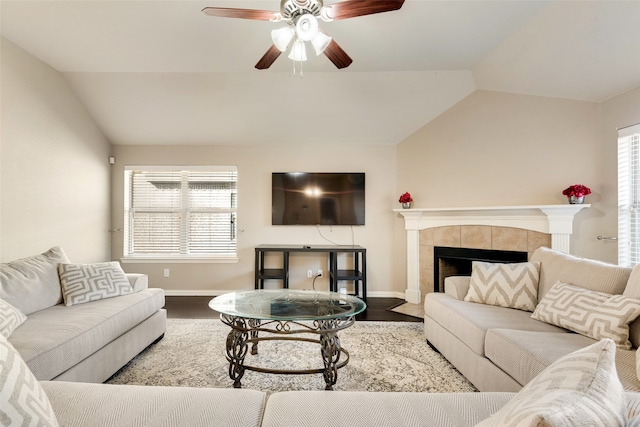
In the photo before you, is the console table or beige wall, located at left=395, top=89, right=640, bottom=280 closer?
beige wall, located at left=395, top=89, right=640, bottom=280

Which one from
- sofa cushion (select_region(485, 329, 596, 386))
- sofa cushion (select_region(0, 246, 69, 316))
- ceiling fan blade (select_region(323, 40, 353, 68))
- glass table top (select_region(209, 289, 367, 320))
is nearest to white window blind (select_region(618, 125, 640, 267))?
sofa cushion (select_region(485, 329, 596, 386))

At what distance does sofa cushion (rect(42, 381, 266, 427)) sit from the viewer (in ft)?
3.30

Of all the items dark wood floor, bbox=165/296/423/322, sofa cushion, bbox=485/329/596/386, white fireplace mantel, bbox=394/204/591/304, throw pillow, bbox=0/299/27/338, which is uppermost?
white fireplace mantel, bbox=394/204/591/304

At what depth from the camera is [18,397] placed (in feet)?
2.46

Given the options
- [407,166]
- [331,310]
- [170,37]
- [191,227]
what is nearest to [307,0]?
[170,37]

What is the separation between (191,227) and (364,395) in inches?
159

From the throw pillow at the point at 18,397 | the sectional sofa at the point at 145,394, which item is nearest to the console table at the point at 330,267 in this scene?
the sectional sofa at the point at 145,394

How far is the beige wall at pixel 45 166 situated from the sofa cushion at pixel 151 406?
2.58 m

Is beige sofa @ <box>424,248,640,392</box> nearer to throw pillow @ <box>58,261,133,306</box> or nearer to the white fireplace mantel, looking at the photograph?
the white fireplace mantel

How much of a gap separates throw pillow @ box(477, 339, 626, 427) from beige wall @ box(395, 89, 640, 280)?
295 centimetres

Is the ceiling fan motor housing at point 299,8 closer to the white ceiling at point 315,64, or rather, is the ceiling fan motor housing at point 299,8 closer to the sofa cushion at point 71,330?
the white ceiling at point 315,64

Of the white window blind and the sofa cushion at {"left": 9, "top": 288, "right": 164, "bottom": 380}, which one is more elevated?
the white window blind

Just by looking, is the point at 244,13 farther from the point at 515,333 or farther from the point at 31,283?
the point at 515,333

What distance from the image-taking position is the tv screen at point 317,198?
439 centimetres
